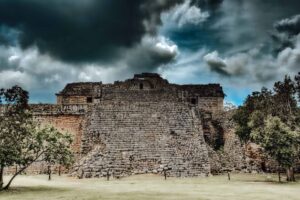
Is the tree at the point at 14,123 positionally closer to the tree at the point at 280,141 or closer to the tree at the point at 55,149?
the tree at the point at 55,149

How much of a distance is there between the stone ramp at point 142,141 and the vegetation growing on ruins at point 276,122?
10.7 ft

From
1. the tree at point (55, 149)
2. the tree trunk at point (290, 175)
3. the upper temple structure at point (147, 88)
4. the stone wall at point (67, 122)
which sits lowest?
the tree trunk at point (290, 175)

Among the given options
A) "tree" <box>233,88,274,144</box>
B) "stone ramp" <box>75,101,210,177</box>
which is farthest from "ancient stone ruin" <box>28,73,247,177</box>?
"tree" <box>233,88,274,144</box>

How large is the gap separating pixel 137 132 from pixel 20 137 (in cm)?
1167

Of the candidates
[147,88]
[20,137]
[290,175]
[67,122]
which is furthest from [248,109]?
[20,137]

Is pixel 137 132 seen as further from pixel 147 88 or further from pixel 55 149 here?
pixel 147 88

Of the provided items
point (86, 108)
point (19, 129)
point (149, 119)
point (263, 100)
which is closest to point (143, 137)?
point (149, 119)

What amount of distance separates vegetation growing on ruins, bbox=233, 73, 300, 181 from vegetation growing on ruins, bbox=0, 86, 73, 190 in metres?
10.2

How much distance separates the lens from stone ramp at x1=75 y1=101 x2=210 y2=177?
27500 mm

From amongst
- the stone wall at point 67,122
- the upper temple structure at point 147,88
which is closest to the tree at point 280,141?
the stone wall at point 67,122

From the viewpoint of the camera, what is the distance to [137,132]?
30.2m

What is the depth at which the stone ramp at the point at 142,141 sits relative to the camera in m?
27.5

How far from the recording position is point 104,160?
90.7 feet

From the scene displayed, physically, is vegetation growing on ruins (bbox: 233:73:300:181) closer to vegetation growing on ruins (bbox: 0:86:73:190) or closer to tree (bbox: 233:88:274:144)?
tree (bbox: 233:88:274:144)
